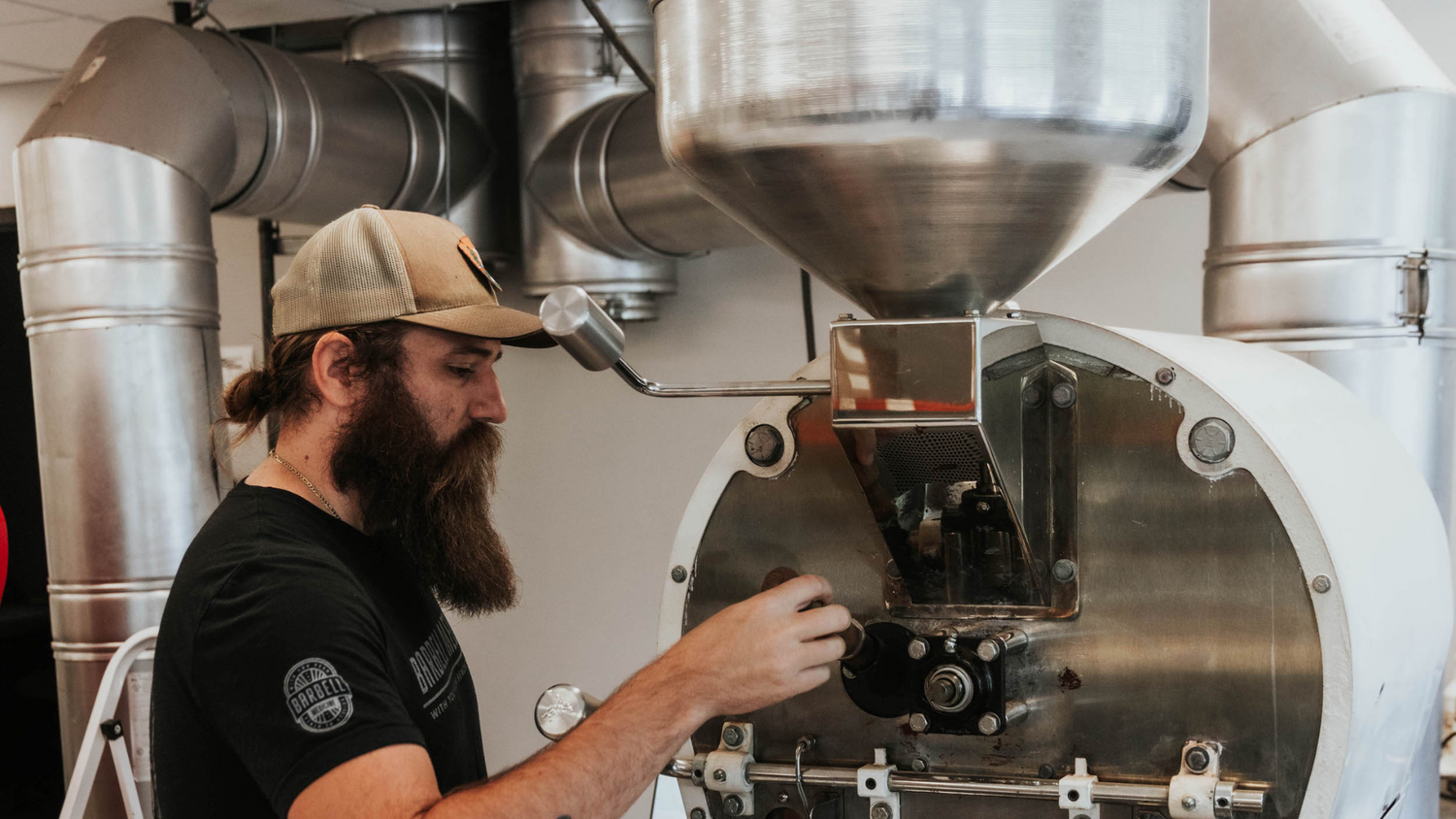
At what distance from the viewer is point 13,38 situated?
287cm

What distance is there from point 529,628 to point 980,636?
7.30 feet

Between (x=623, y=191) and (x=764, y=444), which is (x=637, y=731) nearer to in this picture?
(x=764, y=444)

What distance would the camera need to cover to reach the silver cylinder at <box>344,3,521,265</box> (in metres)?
2.73

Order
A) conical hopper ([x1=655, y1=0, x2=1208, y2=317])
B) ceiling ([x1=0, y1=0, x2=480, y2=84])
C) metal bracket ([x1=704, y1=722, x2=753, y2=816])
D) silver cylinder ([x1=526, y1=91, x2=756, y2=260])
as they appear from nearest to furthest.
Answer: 1. conical hopper ([x1=655, y1=0, x2=1208, y2=317])
2. metal bracket ([x1=704, y1=722, x2=753, y2=816])
3. silver cylinder ([x1=526, y1=91, x2=756, y2=260])
4. ceiling ([x1=0, y1=0, x2=480, y2=84])

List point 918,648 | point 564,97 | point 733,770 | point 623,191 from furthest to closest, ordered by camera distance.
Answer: point 564,97 → point 623,191 → point 733,770 → point 918,648

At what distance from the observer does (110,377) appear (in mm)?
2137

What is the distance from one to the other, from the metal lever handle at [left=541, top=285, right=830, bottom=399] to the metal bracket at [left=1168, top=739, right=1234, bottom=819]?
38cm

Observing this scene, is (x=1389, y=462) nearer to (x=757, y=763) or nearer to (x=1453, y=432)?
(x=1453, y=432)

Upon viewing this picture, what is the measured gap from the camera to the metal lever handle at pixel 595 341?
0.89 metres

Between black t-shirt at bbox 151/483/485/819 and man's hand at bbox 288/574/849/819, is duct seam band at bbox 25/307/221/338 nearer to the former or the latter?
black t-shirt at bbox 151/483/485/819

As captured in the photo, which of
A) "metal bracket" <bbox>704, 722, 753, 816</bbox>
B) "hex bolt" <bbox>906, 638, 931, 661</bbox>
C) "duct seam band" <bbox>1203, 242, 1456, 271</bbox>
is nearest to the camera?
"hex bolt" <bbox>906, 638, 931, 661</bbox>

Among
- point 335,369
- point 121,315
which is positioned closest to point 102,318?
point 121,315

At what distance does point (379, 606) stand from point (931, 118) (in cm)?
70

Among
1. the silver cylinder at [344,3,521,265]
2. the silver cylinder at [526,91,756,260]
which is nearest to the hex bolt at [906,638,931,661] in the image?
the silver cylinder at [526,91,756,260]
